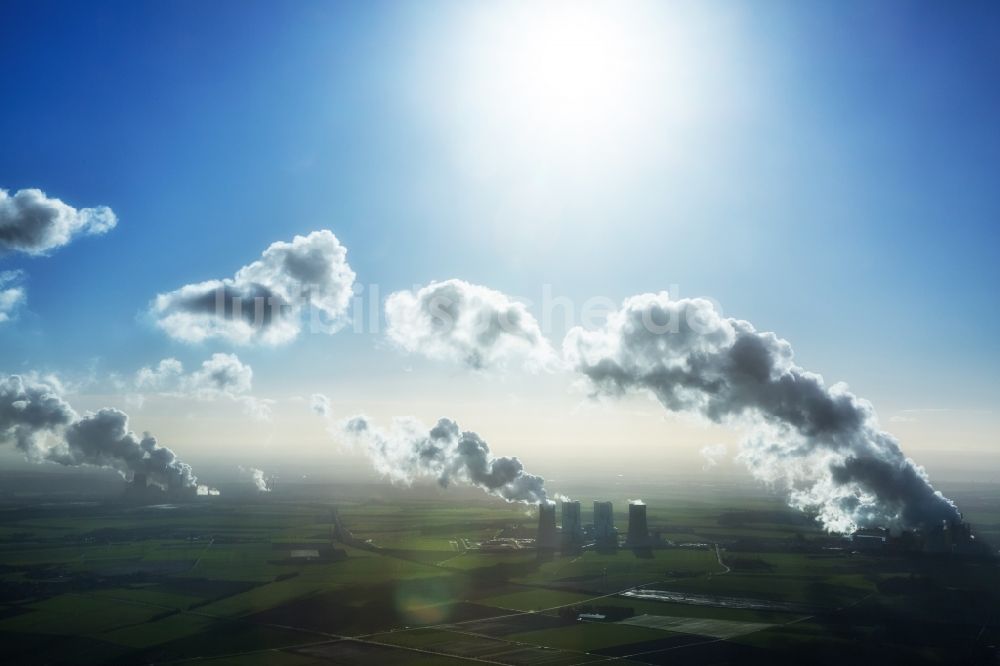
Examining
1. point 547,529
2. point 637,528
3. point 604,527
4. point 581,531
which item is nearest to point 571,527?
point 581,531

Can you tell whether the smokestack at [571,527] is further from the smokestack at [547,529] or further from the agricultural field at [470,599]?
the agricultural field at [470,599]

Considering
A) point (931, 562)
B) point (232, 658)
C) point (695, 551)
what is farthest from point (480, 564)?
point (931, 562)

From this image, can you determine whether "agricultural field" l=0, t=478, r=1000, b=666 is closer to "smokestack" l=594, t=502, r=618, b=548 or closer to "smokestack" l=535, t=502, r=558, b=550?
"smokestack" l=535, t=502, r=558, b=550

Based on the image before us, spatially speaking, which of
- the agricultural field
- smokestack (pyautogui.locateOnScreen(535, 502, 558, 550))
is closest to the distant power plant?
smokestack (pyautogui.locateOnScreen(535, 502, 558, 550))

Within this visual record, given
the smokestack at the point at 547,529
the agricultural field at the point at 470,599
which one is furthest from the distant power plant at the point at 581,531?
the agricultural field at the point at 470,599

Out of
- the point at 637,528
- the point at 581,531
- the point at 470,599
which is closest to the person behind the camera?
the point at 470,599

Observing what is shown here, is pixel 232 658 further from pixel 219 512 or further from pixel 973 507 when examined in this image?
pixel 973 507

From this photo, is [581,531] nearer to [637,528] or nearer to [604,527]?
[604,527]
